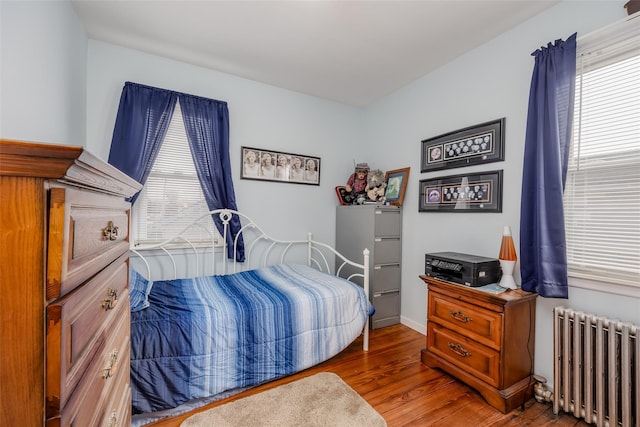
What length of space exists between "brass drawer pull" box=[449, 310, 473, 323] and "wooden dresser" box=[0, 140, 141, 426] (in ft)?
6.53

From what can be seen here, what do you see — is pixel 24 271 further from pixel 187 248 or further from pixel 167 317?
pixel 187 248

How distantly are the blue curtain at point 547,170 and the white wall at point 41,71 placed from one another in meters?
2.85

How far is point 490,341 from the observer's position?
1705 mm

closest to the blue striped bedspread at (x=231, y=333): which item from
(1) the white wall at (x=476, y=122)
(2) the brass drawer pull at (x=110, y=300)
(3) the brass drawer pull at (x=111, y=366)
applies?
(3) the brass drawer pull at (x=111, y=366)

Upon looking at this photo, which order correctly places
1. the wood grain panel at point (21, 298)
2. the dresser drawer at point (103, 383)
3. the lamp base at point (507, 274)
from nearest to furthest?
the wood grain panel at point (21, 298) → the dresser drawer at point (103, 383) → the lamp base at point (507, 274)

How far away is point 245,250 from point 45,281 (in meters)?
2.50

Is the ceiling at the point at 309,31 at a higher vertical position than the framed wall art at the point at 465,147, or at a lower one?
higher

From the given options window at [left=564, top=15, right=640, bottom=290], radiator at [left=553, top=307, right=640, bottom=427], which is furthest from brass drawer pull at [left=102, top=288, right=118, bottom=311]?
window at [left=564, top=15, right=640, bottom=290]

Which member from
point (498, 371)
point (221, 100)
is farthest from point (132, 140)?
point (498, 371)

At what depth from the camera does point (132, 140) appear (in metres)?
2.33

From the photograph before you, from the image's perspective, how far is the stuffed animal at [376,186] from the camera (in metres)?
3.09

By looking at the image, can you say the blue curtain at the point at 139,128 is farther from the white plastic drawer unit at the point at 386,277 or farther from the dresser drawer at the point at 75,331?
the white plastic drawer unit at the point at 386,277

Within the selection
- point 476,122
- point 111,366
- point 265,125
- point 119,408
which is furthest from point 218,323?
point 476,122

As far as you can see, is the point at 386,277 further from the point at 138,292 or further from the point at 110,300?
the point at 110,300
